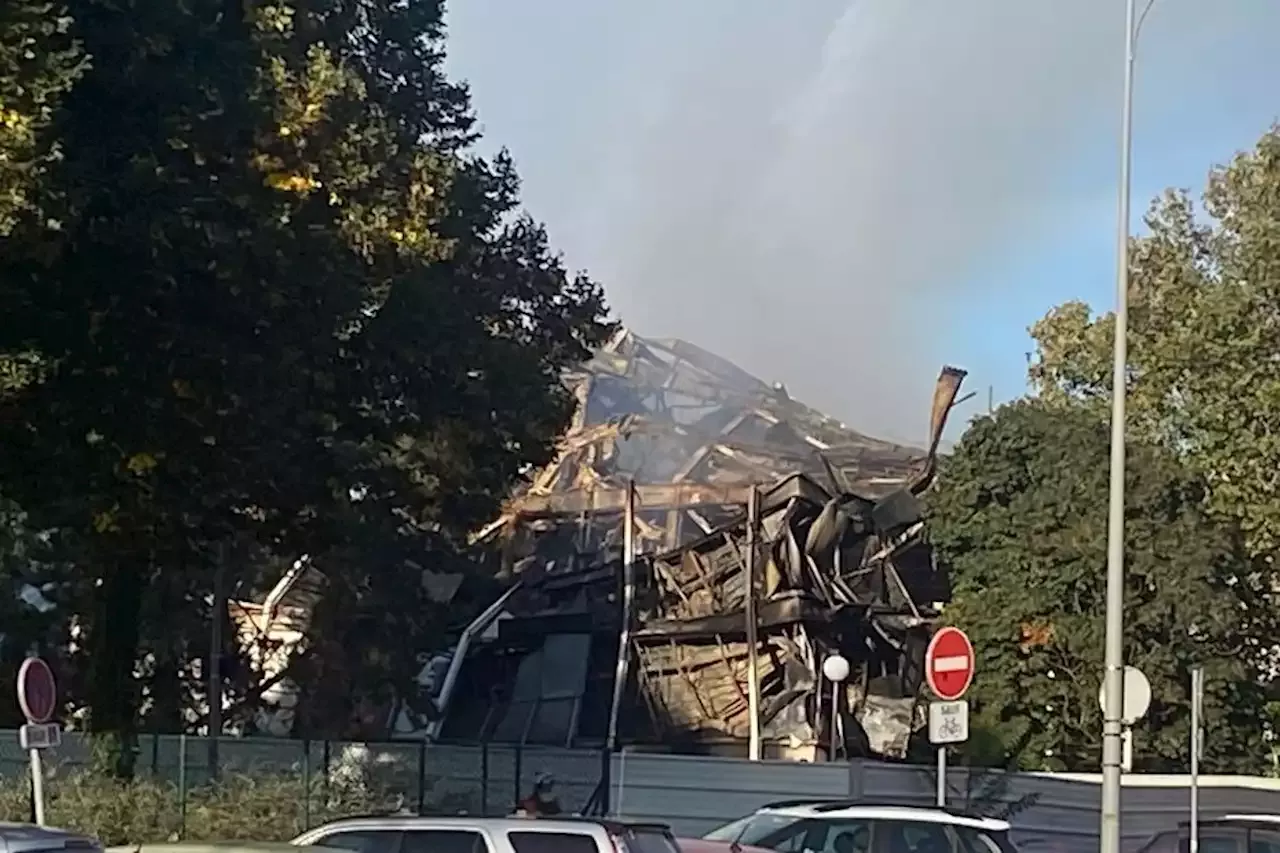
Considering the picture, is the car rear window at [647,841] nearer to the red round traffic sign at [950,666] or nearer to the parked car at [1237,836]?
the red round traffic sign at [950,666]

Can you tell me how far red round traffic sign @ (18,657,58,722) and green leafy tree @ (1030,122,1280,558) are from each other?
56.1ft

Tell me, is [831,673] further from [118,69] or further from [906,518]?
[906,518]

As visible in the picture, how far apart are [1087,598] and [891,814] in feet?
70.7

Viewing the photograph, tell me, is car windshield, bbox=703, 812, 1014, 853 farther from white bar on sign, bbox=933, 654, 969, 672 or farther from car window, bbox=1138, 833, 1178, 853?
car window, bbox=1138, 833, 1178, 853

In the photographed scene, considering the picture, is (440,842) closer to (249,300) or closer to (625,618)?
(249,300)

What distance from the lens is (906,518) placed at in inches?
1838

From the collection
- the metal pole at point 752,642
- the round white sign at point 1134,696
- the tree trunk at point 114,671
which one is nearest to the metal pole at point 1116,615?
the round white sign at point 1134,696

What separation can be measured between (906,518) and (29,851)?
1481 inches

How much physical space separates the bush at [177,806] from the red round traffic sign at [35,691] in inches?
225

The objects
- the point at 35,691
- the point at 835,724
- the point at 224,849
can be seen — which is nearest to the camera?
the point at 224,849

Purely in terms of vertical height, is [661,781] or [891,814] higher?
[891,814]

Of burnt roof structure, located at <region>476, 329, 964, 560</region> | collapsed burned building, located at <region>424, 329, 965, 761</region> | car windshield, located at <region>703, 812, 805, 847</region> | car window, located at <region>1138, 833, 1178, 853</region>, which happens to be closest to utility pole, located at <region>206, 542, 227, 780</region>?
collapsed burned building, located at <region>424, 329, 965, 761</region>

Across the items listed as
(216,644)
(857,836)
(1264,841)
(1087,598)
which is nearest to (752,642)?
(1087,598)

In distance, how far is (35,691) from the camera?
18172mm
